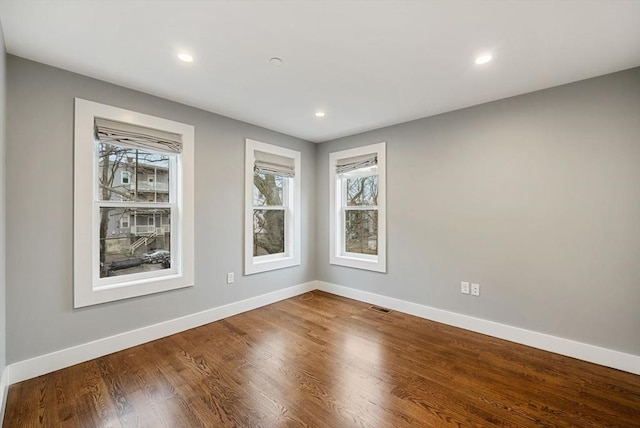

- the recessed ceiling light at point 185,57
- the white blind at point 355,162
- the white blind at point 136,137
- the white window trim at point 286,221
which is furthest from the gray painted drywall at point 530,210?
the white blind at point 136,137

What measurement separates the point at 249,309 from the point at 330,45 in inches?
122

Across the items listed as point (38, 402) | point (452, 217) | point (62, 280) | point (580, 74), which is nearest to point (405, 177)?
point (452, 217)

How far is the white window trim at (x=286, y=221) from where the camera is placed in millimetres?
3572

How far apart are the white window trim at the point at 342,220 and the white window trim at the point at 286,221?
534 mm

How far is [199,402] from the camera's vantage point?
6.06ft

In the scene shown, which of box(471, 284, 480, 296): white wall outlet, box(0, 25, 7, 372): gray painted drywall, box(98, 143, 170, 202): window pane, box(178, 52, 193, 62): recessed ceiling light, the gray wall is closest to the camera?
box(0, 25, 7, 372): gray painted drywall

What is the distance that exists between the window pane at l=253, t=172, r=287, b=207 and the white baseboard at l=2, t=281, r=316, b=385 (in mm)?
1330

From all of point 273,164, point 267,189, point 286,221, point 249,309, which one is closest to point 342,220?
point 286,221

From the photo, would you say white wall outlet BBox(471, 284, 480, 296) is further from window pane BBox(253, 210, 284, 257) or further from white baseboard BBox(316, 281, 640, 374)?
window pane BBox(253, 210, 284, 257)

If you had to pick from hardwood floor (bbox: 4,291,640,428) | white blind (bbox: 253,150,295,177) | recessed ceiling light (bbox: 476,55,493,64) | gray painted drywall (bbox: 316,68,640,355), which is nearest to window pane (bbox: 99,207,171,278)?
hardwood floor (bbox: 4,291,640,428)

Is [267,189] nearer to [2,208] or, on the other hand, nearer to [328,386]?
[2,208]

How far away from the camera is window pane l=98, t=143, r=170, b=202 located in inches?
101

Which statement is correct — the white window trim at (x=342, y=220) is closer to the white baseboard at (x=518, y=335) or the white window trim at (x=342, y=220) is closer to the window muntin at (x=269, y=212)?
the white baseboard at (x=518, y=335)

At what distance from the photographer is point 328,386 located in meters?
2.02
